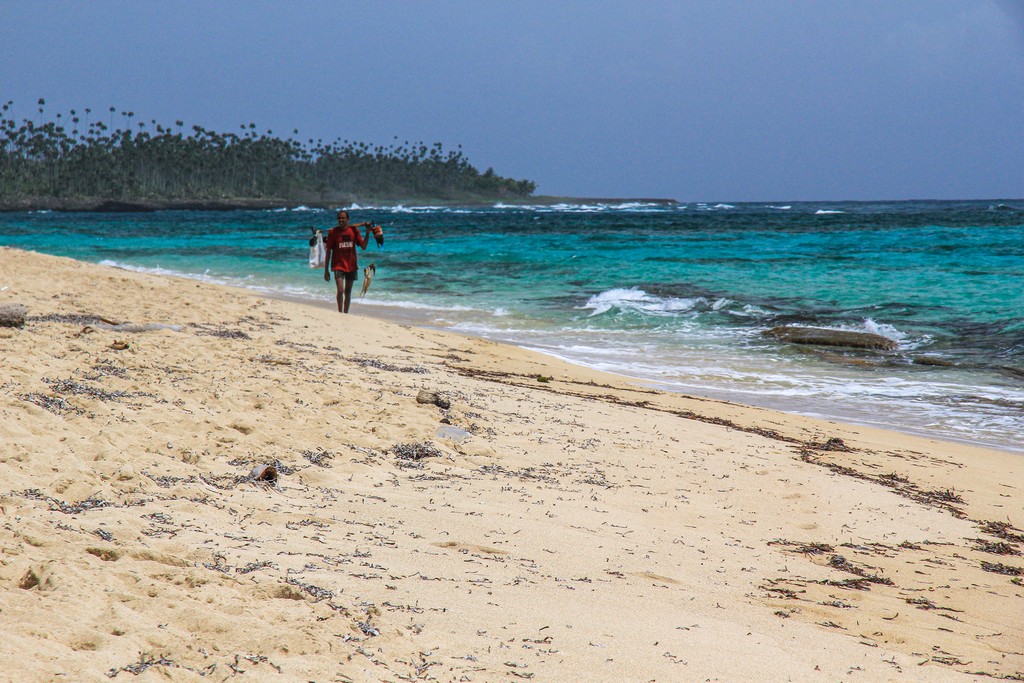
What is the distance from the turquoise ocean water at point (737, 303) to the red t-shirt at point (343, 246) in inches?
110

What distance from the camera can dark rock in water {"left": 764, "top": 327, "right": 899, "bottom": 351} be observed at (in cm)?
1259

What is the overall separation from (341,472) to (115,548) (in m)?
1.63

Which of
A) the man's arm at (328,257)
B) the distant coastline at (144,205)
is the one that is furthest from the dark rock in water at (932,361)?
the distant coastline at (144,205)

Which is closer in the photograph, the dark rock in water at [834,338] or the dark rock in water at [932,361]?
the dark rock in water at [932,361]

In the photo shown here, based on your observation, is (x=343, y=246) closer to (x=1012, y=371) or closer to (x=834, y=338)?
(x=834, y=338)

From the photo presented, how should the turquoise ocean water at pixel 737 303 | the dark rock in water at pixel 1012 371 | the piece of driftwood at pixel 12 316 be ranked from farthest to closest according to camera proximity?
the dark rock in water at pixel 1012 371 < the turquoise ocean water at pixel 737 303 < the piece of driftwood at pixel 12 316

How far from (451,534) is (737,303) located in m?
14.4

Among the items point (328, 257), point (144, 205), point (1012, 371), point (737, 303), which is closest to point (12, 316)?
point (328, 257)

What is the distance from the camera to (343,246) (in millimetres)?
11961

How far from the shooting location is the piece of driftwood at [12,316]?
673cm

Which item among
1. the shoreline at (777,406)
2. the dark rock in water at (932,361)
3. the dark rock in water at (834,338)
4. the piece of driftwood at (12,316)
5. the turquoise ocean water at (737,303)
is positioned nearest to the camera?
the piece of driftwood at (12,316)

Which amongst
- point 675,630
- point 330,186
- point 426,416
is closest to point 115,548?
point 675,630

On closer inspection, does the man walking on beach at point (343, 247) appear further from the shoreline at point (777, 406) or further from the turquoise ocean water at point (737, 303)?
the turquoise ocean water at point (737, 303)

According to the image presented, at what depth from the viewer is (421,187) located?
15875 centimetres
